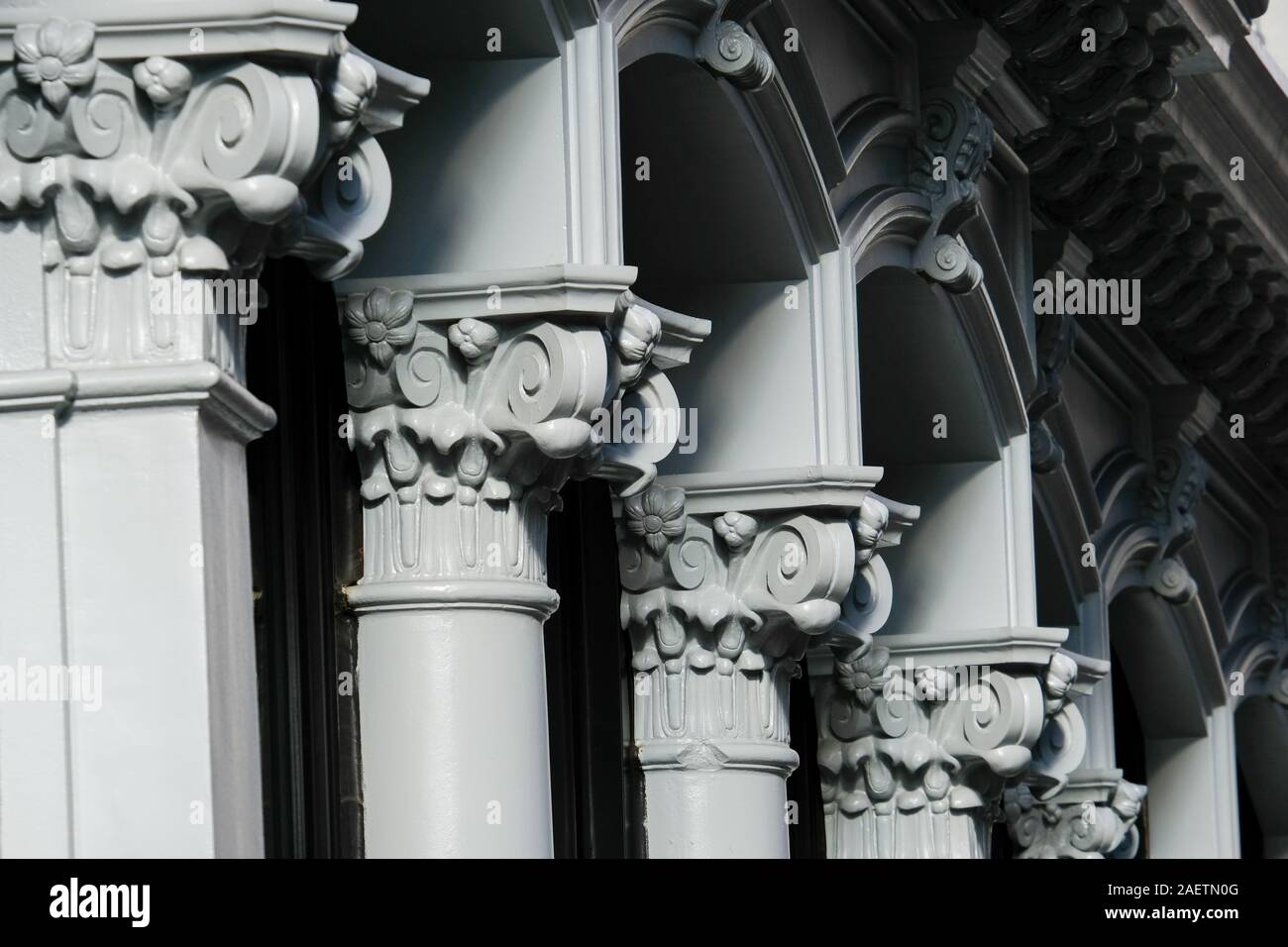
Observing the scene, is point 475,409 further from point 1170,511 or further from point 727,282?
point 1170,511

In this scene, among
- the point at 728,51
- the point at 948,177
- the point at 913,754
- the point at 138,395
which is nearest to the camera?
the point at 138,395

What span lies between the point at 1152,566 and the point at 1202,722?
145 cm

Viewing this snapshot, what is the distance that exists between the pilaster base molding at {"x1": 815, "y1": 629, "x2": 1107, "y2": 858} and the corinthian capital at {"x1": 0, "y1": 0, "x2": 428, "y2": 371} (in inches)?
188

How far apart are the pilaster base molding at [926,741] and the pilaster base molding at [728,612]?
4.34 feet

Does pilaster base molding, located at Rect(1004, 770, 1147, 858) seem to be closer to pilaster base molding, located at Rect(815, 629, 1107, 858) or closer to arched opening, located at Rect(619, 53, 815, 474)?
pilaster base molding, located at Rect(815, 629, 1107, 858)

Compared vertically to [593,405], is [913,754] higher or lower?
lower

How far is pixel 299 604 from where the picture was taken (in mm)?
5859

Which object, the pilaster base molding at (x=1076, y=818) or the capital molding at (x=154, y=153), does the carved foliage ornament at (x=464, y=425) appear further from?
the pilaster base molding at (x=1076, y=818)

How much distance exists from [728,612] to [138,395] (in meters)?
3.43

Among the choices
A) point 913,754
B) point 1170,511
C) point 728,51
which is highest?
point 728,51

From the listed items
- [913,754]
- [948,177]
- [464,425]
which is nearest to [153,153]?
[464,425]

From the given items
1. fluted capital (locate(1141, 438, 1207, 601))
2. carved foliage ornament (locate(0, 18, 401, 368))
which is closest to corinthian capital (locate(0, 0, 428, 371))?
carved foliage ornament (locate(0, 18, 401, 368))

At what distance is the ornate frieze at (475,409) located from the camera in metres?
5.81

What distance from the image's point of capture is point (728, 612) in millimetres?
7559
